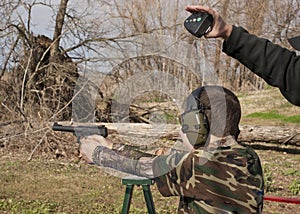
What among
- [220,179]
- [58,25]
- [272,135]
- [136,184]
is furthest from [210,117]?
[272,135]

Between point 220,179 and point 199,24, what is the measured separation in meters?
0.76

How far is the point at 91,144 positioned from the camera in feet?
7.70

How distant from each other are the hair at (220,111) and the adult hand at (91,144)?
0.46 metres

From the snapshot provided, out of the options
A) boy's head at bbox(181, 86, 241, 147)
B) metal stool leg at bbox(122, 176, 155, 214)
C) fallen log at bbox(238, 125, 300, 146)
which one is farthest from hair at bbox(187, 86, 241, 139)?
fallen log at bbox(238, 125, 300, 146)

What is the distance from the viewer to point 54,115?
8844mm

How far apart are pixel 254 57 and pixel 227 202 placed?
28.4 inches

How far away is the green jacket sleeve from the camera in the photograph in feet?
5.42

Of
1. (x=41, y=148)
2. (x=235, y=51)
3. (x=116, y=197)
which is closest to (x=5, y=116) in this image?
(x=41, y=148)

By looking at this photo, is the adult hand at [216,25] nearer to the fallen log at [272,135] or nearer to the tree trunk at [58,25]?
the tree trunk at [58,25]

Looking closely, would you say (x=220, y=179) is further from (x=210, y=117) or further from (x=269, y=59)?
(x=269, y=59)

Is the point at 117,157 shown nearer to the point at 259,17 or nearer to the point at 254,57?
the point at 254,57

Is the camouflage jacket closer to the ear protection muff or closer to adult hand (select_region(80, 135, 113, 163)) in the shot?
the ear protection muff

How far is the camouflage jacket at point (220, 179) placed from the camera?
2.10 metres

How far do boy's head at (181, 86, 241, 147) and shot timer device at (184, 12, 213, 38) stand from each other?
0.62 m
